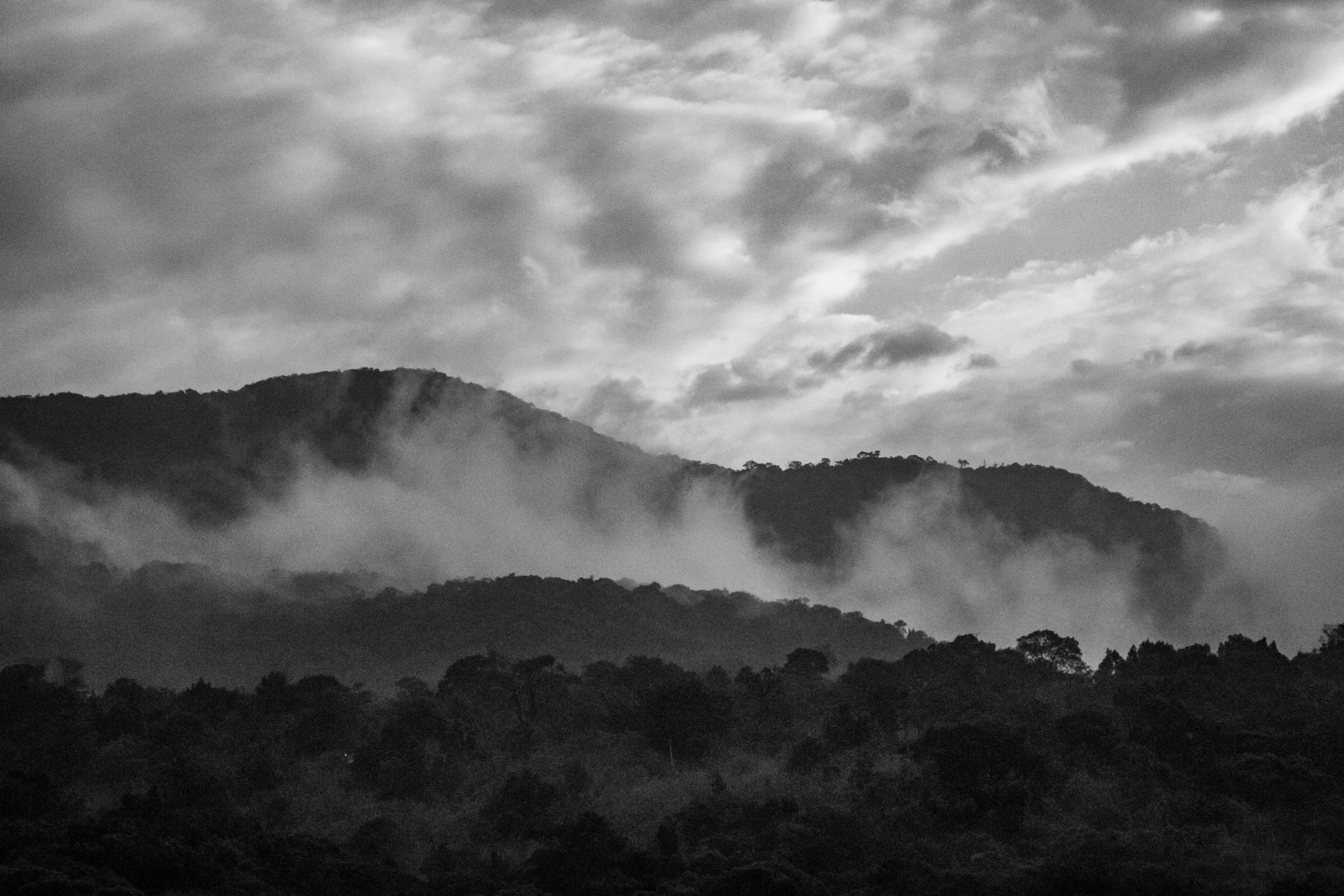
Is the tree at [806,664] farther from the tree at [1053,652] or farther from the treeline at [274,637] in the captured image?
the treeline at [274,637]

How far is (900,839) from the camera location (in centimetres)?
6994

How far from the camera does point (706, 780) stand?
85.2m

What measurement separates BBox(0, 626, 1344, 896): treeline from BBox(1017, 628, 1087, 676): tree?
25 cm

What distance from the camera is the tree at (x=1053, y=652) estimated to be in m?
122

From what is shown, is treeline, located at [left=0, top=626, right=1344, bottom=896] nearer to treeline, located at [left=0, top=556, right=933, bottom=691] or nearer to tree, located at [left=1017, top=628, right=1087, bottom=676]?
tree, located at [left=1017, top=628, right=1087, bottom=676]

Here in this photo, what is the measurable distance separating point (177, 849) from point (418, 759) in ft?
111

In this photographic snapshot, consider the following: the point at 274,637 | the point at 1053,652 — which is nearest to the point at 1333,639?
the point at 1053,652

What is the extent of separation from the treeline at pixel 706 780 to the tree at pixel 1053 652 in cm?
25

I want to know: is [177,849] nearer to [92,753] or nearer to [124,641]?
[92,753]

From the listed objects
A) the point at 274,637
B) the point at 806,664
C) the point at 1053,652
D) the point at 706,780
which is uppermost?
the point at 1053,652

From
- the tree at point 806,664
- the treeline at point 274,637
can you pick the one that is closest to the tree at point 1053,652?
the tree at point 806,664

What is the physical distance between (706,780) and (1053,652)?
154ft

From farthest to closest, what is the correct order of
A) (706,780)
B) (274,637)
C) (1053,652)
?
(274,637) < (1053,652) < (706,780)

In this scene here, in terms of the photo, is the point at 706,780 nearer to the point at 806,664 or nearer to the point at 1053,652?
the point at 806,664
